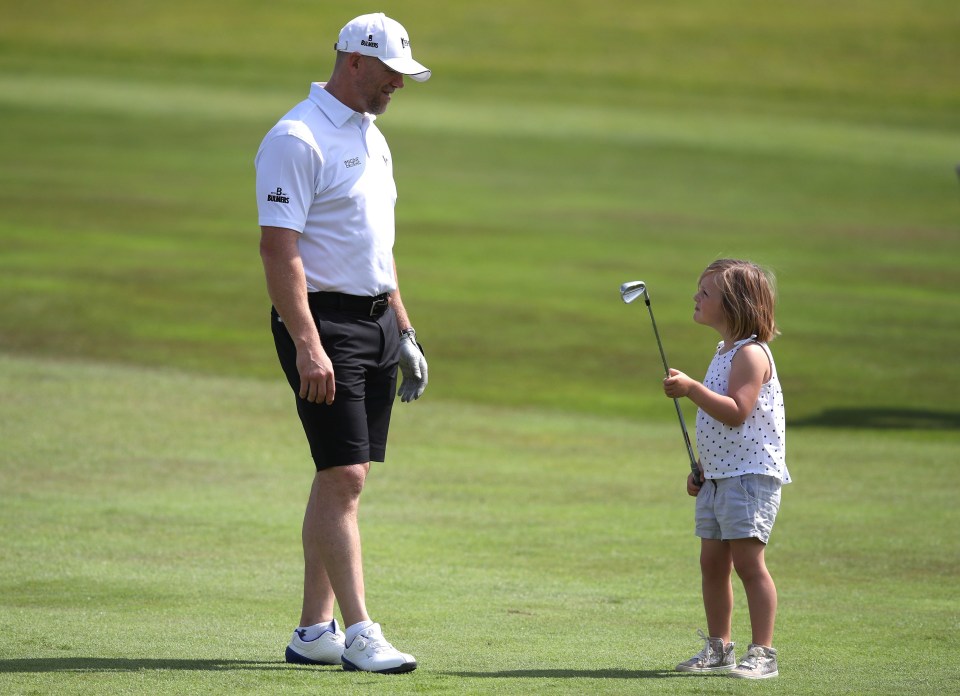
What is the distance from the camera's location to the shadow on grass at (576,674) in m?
5.30

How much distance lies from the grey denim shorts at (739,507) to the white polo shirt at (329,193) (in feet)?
4.60

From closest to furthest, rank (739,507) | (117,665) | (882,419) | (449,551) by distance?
(117,665) < (739,507) < (449,551) < (882,419)

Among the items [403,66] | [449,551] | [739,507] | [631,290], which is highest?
[403,66]

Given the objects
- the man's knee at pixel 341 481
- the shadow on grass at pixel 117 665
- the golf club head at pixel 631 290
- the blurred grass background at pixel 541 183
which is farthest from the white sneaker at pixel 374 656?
the blurred grass background at pixel 541 183

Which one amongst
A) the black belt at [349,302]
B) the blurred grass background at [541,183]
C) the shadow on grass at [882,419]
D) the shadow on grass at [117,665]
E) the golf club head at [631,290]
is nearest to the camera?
the shadow on grass at [117,665]

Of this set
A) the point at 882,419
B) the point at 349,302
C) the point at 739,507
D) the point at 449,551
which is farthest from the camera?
the point at 882,419

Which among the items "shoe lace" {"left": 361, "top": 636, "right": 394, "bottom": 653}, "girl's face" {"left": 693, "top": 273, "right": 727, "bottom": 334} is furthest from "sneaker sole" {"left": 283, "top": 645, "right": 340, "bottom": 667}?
"girl's face" {"left": 693, "top": 273, "right": 727, "bottom": 334}

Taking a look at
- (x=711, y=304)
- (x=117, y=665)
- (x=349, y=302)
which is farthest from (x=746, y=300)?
(x=117, y=665)

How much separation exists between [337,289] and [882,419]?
8762 millimetres

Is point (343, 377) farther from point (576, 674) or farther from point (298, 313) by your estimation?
point (576, 674)

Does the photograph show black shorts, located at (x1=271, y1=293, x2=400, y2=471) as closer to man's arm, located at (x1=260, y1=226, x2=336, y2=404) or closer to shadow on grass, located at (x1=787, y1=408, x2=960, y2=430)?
man's arm, located at (x1=260, y1=226, x2=336, y2=404)

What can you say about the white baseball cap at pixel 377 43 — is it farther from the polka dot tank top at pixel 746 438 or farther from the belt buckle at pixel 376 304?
the polka dot tank top at pixel 746 438

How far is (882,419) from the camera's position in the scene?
13406mm

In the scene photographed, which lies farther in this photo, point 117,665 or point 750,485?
point 750,485
